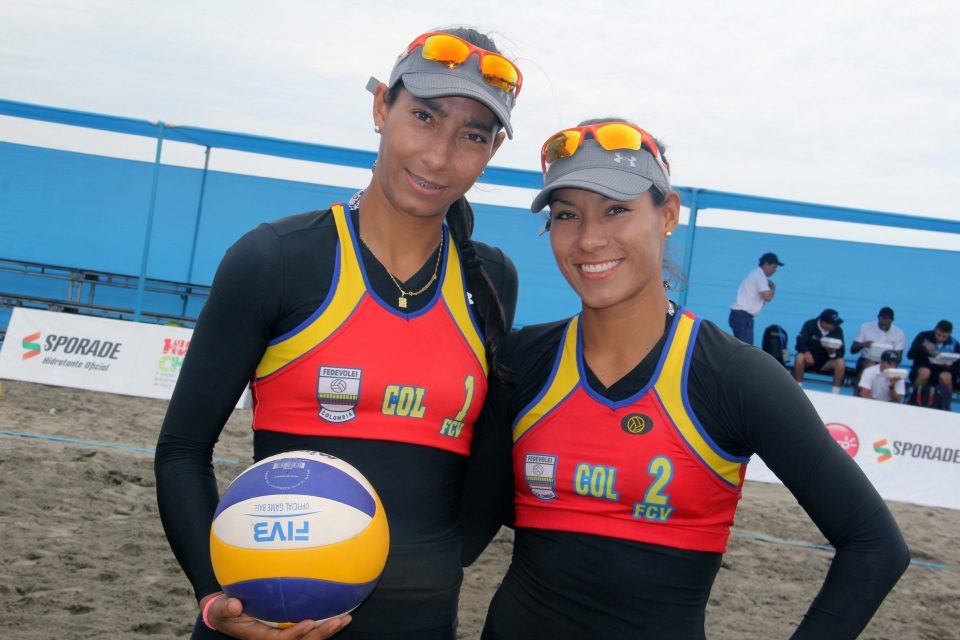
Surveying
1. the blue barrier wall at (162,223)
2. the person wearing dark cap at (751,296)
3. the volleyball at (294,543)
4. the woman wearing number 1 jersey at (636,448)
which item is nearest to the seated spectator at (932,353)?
the blue barrier wall at (162,223)

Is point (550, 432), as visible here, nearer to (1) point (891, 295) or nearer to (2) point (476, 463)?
(2) point (476, 463)

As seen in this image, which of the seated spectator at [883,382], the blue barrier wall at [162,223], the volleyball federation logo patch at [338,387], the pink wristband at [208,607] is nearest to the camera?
the pink wristband at [208,607]

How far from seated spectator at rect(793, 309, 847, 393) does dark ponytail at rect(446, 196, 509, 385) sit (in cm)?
1015

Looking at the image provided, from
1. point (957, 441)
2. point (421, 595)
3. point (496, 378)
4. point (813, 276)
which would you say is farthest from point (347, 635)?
point (813, 276)

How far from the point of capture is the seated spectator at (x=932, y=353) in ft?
36.8

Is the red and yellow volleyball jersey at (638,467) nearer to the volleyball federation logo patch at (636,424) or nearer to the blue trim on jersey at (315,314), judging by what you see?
the volleyball federation logo patch at (636,424)

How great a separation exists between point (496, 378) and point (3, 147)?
13.8 m

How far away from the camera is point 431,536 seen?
6.50ft

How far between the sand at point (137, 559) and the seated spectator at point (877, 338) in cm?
329

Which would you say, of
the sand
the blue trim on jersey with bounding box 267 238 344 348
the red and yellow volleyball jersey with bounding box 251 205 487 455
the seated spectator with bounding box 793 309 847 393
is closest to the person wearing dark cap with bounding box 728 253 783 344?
the seated spectator with bounding box 793 309 847 393

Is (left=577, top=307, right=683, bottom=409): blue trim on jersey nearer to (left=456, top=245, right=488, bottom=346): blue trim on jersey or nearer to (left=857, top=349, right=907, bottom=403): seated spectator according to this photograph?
(left=456, top=245, right=488, bottom=346): blue trim on jersey

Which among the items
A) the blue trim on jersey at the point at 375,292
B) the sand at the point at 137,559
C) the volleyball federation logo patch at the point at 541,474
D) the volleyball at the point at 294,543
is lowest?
the sand at the point at 137,559

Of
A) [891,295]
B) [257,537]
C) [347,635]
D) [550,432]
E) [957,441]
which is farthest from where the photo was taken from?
[891,295]

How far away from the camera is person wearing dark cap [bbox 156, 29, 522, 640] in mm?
1884
